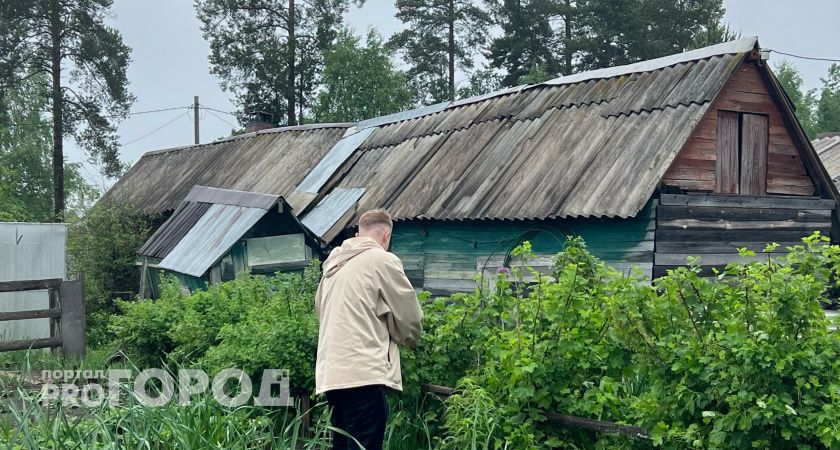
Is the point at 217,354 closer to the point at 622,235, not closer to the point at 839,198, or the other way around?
the point at 622,235

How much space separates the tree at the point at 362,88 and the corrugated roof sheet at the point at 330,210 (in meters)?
15.1

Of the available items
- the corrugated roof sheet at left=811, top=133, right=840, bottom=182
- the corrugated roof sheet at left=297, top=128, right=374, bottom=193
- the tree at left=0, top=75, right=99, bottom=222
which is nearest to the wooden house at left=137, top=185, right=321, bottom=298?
the corrugated roof sheet at left=297, top=128, right=374, bottom=193

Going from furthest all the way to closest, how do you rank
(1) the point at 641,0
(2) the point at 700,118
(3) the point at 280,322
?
1. (1) the point at 641,0
2. (2) the point at 700,118
3. (3) the point at 280,322

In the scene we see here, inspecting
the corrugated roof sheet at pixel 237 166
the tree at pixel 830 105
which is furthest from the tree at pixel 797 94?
the corrugated roof sheet at pixel 237 166

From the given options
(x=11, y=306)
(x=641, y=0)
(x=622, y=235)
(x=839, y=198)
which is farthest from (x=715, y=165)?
(x=641, y=0)

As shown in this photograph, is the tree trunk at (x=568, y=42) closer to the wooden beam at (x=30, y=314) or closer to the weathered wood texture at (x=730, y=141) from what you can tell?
the weathered wood texture at (x=730, y=141)

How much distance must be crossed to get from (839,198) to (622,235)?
15.6 feet

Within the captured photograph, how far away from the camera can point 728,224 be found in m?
11.7

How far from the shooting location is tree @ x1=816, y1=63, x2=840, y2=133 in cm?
4978

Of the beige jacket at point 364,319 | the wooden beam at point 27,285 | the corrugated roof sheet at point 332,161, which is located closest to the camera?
the beige jacket at point 364,319

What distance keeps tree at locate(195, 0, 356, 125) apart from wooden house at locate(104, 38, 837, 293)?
1665 centimetres

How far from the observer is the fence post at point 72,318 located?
10.1 meters

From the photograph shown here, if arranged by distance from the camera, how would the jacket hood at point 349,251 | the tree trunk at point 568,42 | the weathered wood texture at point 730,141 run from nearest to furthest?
the jacket hood at point 349,251, the weathered wood texture at point 730,141, the tree trunk at point 568,42

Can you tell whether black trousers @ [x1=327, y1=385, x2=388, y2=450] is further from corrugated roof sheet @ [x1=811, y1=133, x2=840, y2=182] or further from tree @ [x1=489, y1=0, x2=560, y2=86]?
tree @ [x1=489, y1=0, x2=560, y2=86]
